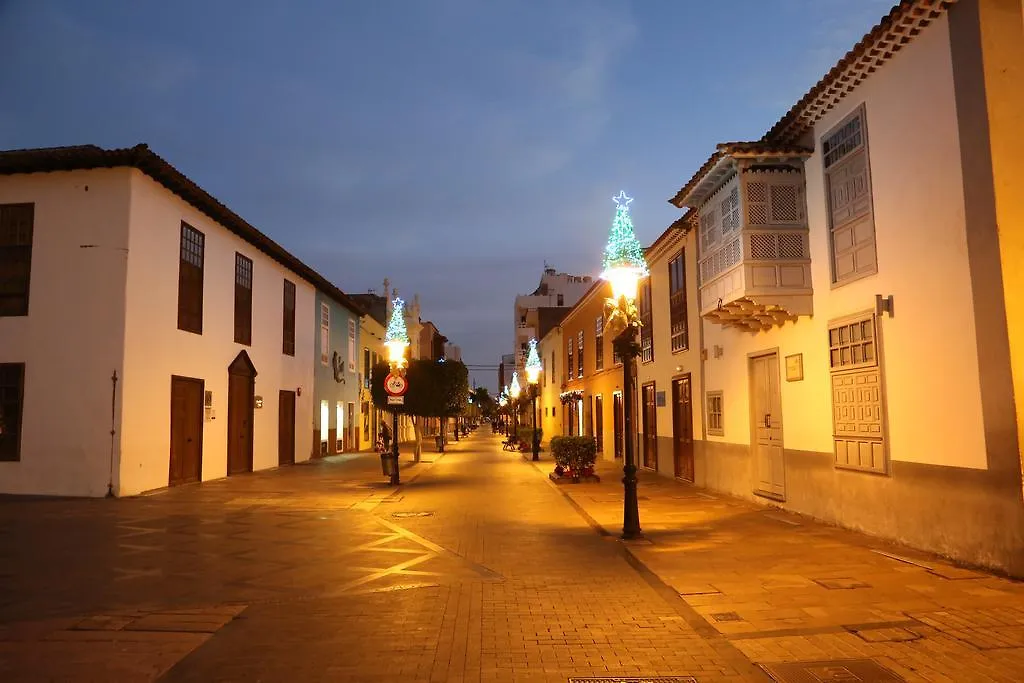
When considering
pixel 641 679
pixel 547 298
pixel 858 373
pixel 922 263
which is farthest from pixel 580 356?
pixel 547 298

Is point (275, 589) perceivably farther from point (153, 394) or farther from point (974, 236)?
point (153, 394)

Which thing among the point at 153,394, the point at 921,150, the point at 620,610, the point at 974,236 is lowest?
the point at 620,610

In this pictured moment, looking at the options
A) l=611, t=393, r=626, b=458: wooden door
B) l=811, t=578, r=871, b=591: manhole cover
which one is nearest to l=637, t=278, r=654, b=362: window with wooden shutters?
l=611, t=393, r=626, b=458: wooden door

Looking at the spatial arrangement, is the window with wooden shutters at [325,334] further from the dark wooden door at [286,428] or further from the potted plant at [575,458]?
the potted plant at [575,458]

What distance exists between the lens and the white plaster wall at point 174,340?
15.8 m

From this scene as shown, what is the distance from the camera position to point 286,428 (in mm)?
26484

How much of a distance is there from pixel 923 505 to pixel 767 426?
15.8 feet

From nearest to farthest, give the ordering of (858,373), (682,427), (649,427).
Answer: (858,373), (682,427), (649,427)

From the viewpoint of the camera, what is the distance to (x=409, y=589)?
24.9 ft

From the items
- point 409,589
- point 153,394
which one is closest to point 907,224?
point 409,589

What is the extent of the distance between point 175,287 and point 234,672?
14532mm

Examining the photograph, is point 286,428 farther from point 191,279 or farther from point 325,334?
point 191,279

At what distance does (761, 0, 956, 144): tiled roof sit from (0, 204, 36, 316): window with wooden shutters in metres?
15.0

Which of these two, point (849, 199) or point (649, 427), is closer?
point (849, 199)
